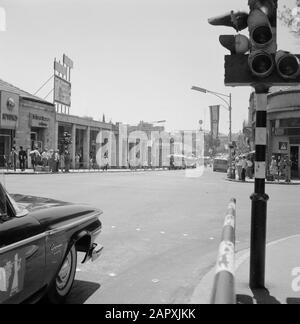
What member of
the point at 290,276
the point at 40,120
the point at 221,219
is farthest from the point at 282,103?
the point at 290,276

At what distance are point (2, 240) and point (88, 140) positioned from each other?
4923 cm

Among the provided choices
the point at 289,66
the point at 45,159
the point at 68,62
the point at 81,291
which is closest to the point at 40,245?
the point at 81,291

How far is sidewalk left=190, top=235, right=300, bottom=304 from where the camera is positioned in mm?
4512

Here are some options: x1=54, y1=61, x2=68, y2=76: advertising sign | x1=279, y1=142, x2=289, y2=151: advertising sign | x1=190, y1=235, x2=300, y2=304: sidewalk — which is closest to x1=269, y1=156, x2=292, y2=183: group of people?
x1=279, y1=142, x2=289, y2=151: advertising sign

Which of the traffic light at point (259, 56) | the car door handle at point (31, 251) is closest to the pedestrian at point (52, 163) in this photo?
the traffic light at point (259, 56)

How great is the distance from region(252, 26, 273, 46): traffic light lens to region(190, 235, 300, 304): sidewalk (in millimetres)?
2551

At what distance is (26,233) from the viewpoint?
348cm

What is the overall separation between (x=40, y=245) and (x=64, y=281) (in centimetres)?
105

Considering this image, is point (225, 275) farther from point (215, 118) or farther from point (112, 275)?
point (215, 118)

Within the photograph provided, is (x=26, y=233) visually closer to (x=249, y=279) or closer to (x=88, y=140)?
(x=249, y=279)

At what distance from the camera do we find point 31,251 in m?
3.51

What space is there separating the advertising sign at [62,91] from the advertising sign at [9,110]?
34.5 ft

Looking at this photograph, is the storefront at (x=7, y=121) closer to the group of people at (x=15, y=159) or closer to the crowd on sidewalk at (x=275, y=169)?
the group of people at (x=15, y=159)

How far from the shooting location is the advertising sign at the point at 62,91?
47094 mm
